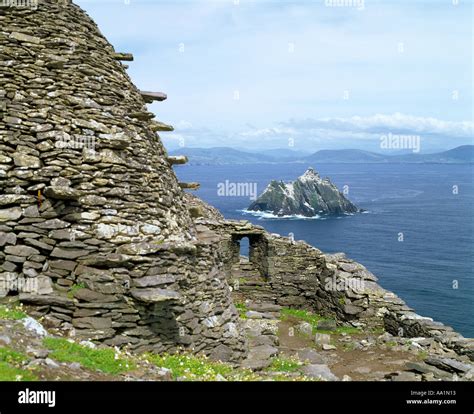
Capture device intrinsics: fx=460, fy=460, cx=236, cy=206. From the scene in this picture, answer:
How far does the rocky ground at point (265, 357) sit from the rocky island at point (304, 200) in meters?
116

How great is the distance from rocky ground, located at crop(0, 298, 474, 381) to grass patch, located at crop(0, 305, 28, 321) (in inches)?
0.9

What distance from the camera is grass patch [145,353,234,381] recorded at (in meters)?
11.7

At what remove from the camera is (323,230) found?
120 m

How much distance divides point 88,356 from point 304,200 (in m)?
139

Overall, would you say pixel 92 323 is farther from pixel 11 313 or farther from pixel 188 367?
pixel 188 367

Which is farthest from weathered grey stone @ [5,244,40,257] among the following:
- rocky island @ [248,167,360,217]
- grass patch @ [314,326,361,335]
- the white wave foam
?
rocky island @ [248,167,360,217]

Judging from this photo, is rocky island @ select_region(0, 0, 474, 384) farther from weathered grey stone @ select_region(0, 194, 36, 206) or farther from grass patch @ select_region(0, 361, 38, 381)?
grass patch @ select_region(0, 361, 38, 381)

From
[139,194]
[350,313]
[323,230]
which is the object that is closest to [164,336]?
[139,194]

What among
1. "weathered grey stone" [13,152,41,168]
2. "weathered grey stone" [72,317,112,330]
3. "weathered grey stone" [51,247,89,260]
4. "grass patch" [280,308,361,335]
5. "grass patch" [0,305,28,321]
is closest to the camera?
"grass patch" [0,305,28,321]

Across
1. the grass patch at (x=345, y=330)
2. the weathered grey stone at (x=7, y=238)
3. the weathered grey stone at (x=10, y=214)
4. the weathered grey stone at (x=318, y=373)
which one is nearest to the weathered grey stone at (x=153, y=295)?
the weathered grey stone at (x=7, y=238)

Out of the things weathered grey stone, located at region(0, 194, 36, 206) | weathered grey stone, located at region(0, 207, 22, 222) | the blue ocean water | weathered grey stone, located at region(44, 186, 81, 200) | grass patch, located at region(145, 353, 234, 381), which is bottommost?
the blue ocean water
